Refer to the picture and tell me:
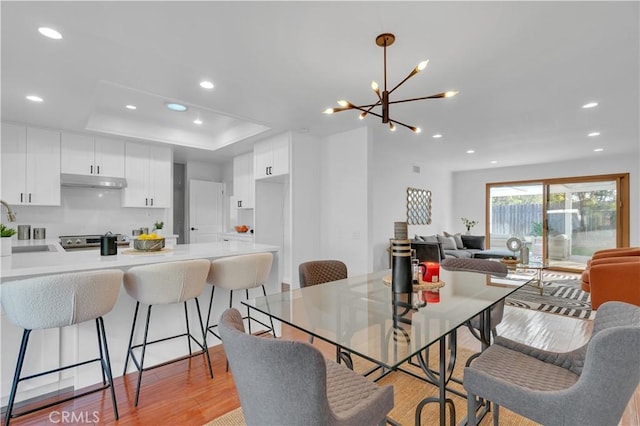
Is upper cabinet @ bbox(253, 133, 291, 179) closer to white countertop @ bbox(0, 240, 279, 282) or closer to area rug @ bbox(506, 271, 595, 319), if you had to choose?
white countertop @ bbox(0, 240, 279, 282)

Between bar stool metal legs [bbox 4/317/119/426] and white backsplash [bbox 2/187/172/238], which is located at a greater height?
white backsplash [bbox 2/187/172/238]

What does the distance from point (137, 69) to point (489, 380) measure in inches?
125

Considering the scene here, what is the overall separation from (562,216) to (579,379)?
764 cm

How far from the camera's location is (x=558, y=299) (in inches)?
174

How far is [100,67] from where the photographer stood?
2.45 meters

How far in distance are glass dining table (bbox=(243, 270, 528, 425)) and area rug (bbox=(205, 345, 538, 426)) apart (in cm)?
32

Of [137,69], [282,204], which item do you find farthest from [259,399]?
[282,204]

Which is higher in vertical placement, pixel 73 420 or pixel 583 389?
pixel 583 389

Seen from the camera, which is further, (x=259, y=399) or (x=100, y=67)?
(x=100, y=67)

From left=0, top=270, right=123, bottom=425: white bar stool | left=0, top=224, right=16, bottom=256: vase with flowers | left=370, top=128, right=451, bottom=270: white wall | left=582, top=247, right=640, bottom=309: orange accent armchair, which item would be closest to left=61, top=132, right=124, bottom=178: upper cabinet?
left=0, top=224, right=16, bottom=256: vase with flowers

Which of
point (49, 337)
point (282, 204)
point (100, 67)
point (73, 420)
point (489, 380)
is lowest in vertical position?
point (73, 420)

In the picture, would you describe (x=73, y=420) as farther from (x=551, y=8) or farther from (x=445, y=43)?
(x=551, y=8)

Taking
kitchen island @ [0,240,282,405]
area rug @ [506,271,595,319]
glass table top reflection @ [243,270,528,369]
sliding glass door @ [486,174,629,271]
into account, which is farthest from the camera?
sliding glass door @ [486,174,629,271]

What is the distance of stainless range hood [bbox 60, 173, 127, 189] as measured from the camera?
13.6 ft
